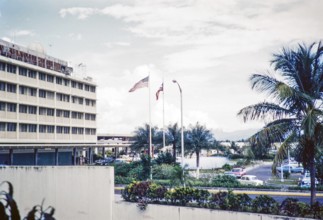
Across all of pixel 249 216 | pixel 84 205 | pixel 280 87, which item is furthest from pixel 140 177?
pixel 280 87

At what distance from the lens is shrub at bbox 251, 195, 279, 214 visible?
16141 mm

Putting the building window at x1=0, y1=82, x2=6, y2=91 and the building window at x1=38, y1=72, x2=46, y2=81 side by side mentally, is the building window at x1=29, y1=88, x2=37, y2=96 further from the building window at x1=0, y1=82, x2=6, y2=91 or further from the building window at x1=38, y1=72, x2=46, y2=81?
the building window at x1=0, y1=82, x2=6, y2=91

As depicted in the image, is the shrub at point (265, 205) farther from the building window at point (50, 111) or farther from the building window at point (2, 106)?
the building window at point (50, 111)

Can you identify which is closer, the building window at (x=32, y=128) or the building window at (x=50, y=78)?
the building window at (x=32, y=128)

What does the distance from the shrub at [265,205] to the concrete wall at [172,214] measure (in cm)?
63

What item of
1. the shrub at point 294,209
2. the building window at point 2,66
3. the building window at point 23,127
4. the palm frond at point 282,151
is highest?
the building window at point 2,66

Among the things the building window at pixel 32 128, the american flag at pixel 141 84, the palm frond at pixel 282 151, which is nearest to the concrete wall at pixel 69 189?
the palm frond at pixel 282 151

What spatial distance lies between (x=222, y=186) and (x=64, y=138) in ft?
106

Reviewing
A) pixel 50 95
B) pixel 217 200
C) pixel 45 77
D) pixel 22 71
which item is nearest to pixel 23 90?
pixel 22 71

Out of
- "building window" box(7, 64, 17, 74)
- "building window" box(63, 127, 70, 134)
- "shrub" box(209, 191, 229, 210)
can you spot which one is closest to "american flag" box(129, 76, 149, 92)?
"shrub" box(209, 191, 229, 210)

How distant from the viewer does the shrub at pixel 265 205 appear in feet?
53.0

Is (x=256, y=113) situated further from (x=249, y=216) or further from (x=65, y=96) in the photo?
(x=65, y=96)

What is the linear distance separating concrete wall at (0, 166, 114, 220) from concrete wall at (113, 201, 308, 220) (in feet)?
2.24

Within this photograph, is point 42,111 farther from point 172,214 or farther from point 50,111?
point 172,214
